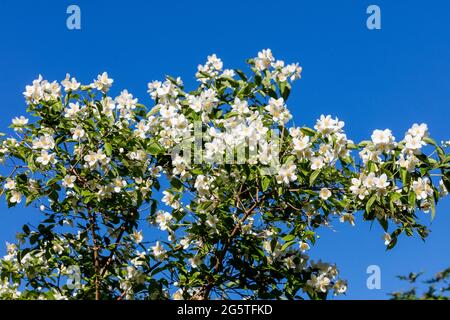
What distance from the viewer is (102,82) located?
4.64m

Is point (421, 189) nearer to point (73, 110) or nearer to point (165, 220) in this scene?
point (165, 220)

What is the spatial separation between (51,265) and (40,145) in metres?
0.90

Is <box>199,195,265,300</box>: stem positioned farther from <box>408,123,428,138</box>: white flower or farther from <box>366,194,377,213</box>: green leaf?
<box>408,123,428,138</box>: white flower

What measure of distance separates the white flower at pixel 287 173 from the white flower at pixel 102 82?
56.8 inches

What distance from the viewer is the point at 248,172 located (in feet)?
13.0

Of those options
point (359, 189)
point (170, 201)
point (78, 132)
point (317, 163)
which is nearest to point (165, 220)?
point (170, 201)

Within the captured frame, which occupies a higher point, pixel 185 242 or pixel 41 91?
pixel 41 91

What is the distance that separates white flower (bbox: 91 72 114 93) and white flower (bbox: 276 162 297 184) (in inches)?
56.8

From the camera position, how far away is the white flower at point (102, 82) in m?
4.63

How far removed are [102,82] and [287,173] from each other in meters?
1.51

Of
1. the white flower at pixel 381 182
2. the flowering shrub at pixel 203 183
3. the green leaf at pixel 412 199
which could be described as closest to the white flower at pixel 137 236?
the flowering shrub at pixel 203 183

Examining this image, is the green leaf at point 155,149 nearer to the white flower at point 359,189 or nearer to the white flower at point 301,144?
the white flower at point 301,144
